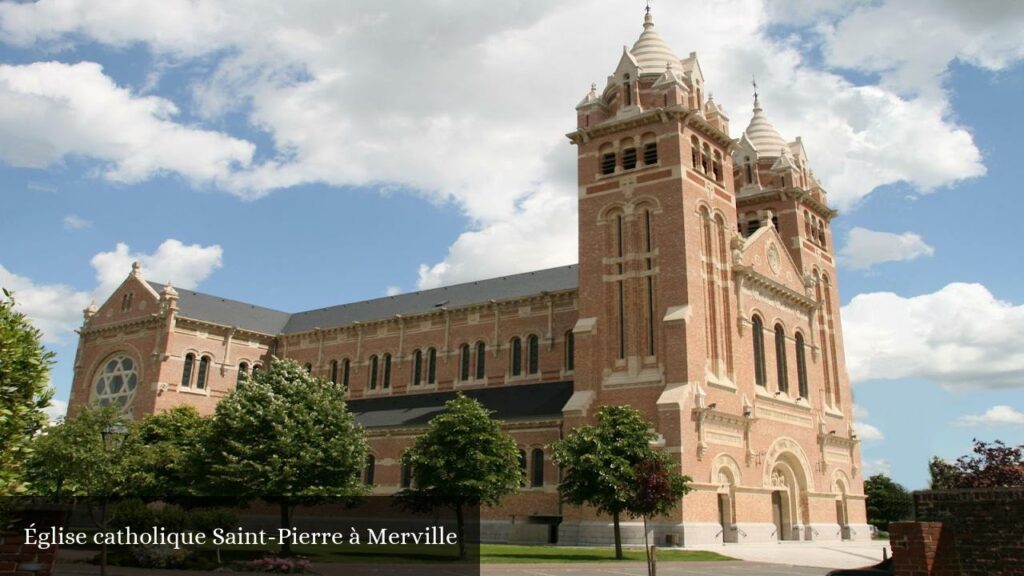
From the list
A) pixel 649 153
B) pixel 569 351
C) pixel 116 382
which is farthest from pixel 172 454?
pixel 649 153

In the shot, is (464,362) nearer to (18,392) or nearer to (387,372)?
(387,372)

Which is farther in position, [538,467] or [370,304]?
[370,304]

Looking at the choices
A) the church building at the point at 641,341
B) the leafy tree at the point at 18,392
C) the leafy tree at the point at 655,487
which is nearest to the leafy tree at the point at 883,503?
the church building at the point at 641,341

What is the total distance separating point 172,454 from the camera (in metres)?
38.8

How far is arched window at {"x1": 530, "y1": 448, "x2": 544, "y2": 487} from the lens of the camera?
39800mm

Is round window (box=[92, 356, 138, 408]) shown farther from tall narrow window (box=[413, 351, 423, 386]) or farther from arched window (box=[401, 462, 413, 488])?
arched window (box=[401, 462, 413, 488])

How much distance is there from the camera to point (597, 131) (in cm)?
4431

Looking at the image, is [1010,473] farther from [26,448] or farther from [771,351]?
[26,448]

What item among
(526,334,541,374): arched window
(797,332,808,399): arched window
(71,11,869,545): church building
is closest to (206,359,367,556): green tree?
(71,11,869,545): church building

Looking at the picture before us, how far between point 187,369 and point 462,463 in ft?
102

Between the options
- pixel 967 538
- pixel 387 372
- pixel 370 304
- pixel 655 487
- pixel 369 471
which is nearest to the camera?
pixel 967 538

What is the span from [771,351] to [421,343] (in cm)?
2225

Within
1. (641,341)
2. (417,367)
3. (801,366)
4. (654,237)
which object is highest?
(654,237)

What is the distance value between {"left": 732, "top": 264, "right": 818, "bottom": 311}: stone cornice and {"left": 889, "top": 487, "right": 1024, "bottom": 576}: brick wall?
34.6m
